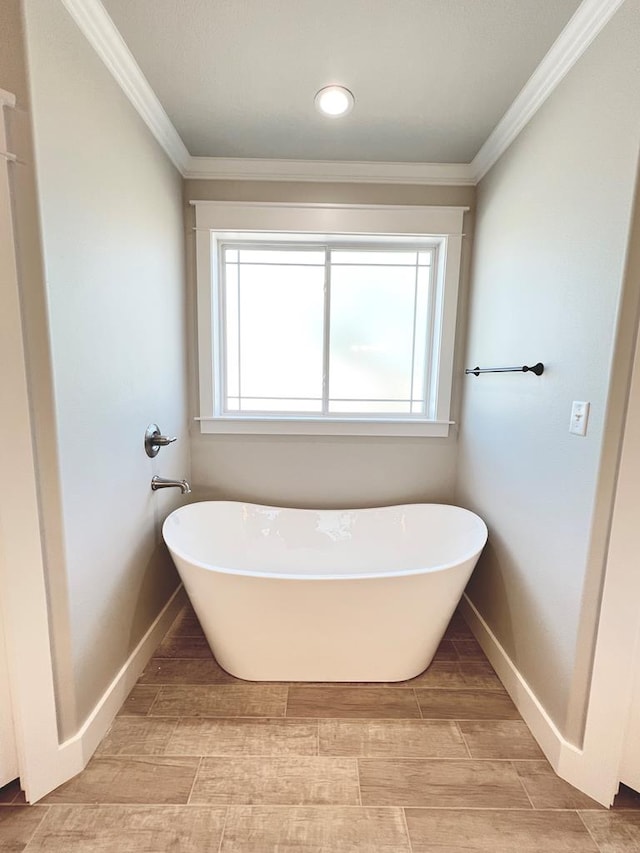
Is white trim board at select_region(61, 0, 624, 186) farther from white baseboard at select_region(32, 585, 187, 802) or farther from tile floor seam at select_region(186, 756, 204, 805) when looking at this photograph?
tile floor seam at select_region(186, 756, 204, 805)

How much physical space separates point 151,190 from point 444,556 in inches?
90.9

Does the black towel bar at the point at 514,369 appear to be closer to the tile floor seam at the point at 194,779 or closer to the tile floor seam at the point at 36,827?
the tile floor seam at the point at 194,779

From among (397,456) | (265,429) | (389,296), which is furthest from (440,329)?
(265,429)

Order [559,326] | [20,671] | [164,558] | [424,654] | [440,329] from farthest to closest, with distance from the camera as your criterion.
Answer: [440,329] → [164,558] → [424,654] → [559,326] → [20,671]

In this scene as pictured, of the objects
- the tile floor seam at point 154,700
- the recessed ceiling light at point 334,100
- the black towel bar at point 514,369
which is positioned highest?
the recessed ceiling light at point 334,100

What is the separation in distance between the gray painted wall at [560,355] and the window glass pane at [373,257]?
0.49 meters

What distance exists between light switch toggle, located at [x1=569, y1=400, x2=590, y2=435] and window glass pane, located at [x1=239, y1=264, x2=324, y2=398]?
1.43m

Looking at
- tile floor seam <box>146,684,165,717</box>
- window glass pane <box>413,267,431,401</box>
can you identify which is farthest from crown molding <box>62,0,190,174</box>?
tile floor seam <box>146,684,165,717</box>

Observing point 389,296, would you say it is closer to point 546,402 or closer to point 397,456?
point 397,456

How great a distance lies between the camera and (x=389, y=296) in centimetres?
235

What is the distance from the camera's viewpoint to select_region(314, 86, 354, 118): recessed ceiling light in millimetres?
1521

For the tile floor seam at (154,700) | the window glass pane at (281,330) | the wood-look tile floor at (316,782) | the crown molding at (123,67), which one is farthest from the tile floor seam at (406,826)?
the crown molding at (123,67)

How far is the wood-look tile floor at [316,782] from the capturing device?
111 centimetres

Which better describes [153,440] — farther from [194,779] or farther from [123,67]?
[123,67]
